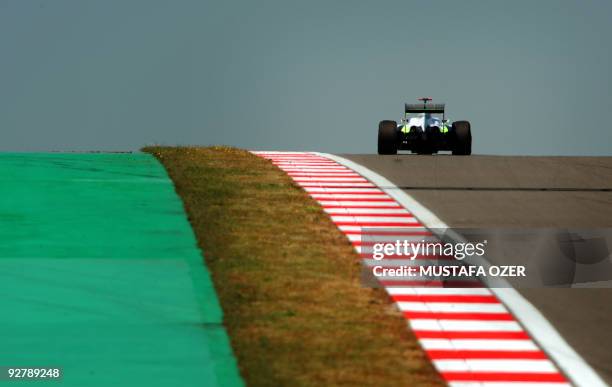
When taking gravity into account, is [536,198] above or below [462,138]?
below

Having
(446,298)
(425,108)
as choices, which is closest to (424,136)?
(425,108)

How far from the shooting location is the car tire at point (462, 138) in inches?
1299

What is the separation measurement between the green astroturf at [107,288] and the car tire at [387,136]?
10.3 metres

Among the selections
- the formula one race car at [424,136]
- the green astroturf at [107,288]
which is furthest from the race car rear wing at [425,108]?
the green astroturf at [107,288]

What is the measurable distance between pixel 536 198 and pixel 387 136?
9.62m

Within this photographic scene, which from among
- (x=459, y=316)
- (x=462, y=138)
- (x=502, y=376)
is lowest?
(x=502, y=376)

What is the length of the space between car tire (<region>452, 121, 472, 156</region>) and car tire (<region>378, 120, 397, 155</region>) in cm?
184

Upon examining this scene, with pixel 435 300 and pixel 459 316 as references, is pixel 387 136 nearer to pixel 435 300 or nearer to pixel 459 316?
pixel 435 300

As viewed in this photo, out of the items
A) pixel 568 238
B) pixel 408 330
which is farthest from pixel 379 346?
pixel 568 238

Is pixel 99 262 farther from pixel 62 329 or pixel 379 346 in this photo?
pixel 379 346

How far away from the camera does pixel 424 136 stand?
3306cm

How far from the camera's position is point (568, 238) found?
19.8m

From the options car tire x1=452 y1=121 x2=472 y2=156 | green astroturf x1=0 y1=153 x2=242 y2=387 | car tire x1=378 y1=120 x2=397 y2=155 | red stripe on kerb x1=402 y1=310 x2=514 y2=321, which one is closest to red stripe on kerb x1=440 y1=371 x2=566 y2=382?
red stripe on kerb x1=402 y1=310 x2=514 y2=321

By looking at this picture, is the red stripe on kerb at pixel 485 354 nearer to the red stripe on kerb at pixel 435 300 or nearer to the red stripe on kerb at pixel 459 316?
the red stripe on kerb at pixel 435 300
